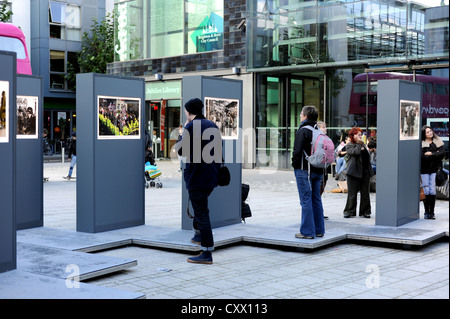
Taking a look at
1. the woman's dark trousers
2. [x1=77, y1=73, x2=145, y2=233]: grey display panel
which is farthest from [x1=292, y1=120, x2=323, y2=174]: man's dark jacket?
the woman's dark trousers

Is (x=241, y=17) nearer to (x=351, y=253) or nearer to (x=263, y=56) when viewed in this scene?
(x=263, y=56)

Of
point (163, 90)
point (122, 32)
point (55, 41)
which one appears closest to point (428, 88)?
point (163, 90)

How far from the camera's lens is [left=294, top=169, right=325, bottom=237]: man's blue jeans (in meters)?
7.94

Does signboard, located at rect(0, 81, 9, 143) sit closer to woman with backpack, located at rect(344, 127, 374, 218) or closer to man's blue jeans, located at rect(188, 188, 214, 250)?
man's blue jeans, located at rect(188, 188, 214, 250)

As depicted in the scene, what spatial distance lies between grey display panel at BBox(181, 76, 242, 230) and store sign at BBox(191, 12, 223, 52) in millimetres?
15967

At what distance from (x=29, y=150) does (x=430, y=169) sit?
21.5 feet

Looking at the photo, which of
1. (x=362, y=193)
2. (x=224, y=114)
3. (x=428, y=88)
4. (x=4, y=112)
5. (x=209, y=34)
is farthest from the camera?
(x=209, y=34)

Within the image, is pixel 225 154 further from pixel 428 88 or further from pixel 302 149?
pixel 428 88

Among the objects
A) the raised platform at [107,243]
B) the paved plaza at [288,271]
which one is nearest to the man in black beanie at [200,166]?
the paved plaza at [288,271]

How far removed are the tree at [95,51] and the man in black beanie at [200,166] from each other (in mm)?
31112

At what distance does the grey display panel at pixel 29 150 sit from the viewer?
8.92 m

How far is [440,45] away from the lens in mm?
17797

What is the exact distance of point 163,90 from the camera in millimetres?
27531

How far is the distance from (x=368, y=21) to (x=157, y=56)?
1108cm
